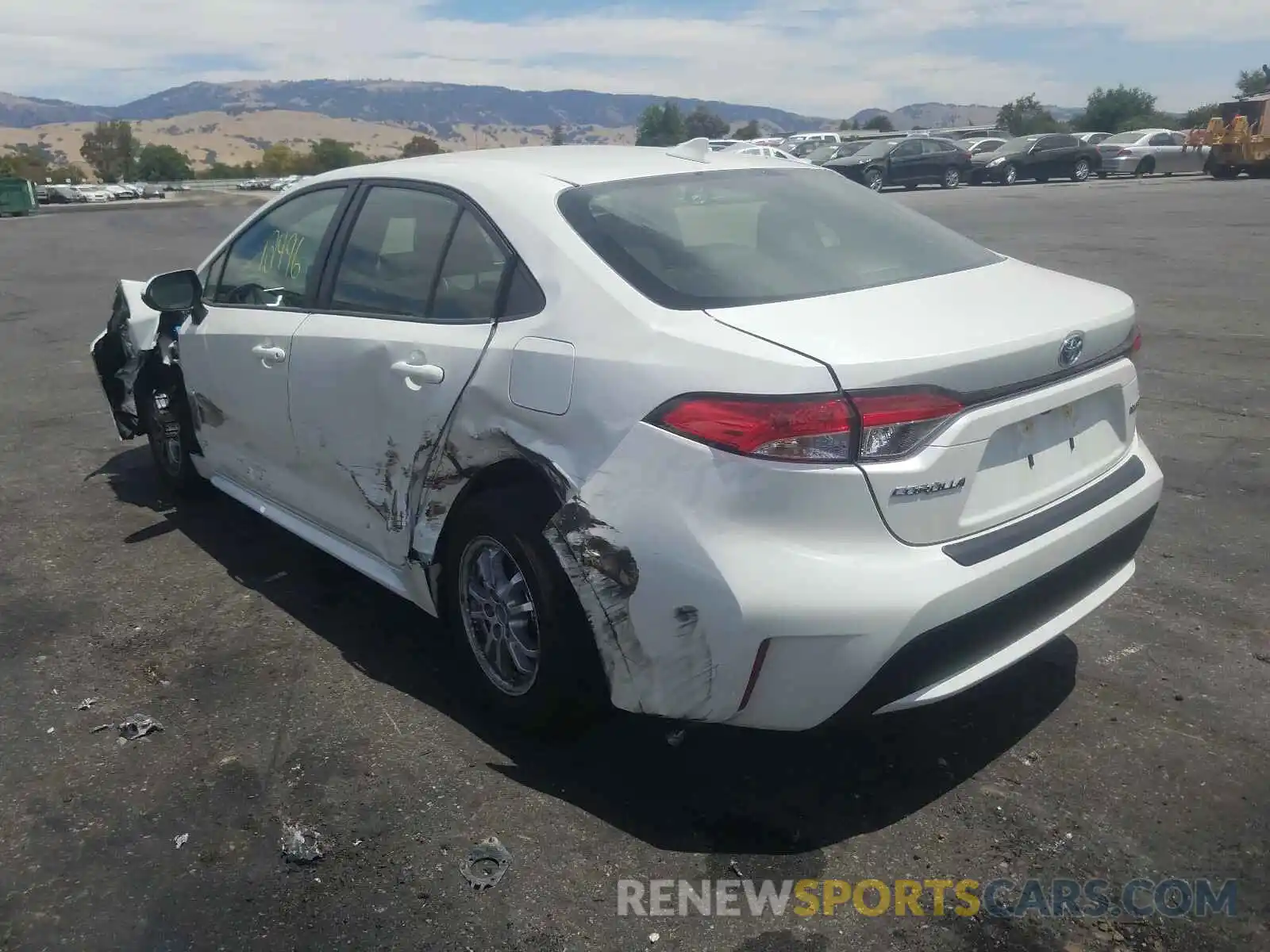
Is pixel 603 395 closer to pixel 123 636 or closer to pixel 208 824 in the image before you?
pixel 208 824

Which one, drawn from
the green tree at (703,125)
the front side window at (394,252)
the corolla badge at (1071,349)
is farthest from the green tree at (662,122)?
the corolla badge at (1071,349)

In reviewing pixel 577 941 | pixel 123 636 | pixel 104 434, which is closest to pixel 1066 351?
pixel 577 941

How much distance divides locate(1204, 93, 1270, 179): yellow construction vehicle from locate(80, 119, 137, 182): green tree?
84628mm

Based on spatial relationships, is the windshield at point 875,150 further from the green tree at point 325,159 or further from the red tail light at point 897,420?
the green tree at point 325,159

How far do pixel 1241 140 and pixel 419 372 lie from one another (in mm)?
34524

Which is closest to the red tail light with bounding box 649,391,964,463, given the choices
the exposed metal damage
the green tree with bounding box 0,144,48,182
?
the exposed metal damage

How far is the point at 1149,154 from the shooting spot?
3491cm

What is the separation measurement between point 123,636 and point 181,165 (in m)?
103

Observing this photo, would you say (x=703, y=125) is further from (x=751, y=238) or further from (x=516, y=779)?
(x=516, y=779)

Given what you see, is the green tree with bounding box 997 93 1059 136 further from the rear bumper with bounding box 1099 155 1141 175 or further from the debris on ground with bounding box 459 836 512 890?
the debris on ground with bounding box 459 836 512 890

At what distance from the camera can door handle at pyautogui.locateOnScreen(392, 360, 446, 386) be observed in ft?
10.9

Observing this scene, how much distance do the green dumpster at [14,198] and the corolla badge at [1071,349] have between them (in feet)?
143

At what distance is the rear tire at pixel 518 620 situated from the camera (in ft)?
9.74

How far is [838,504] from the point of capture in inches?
99.2
